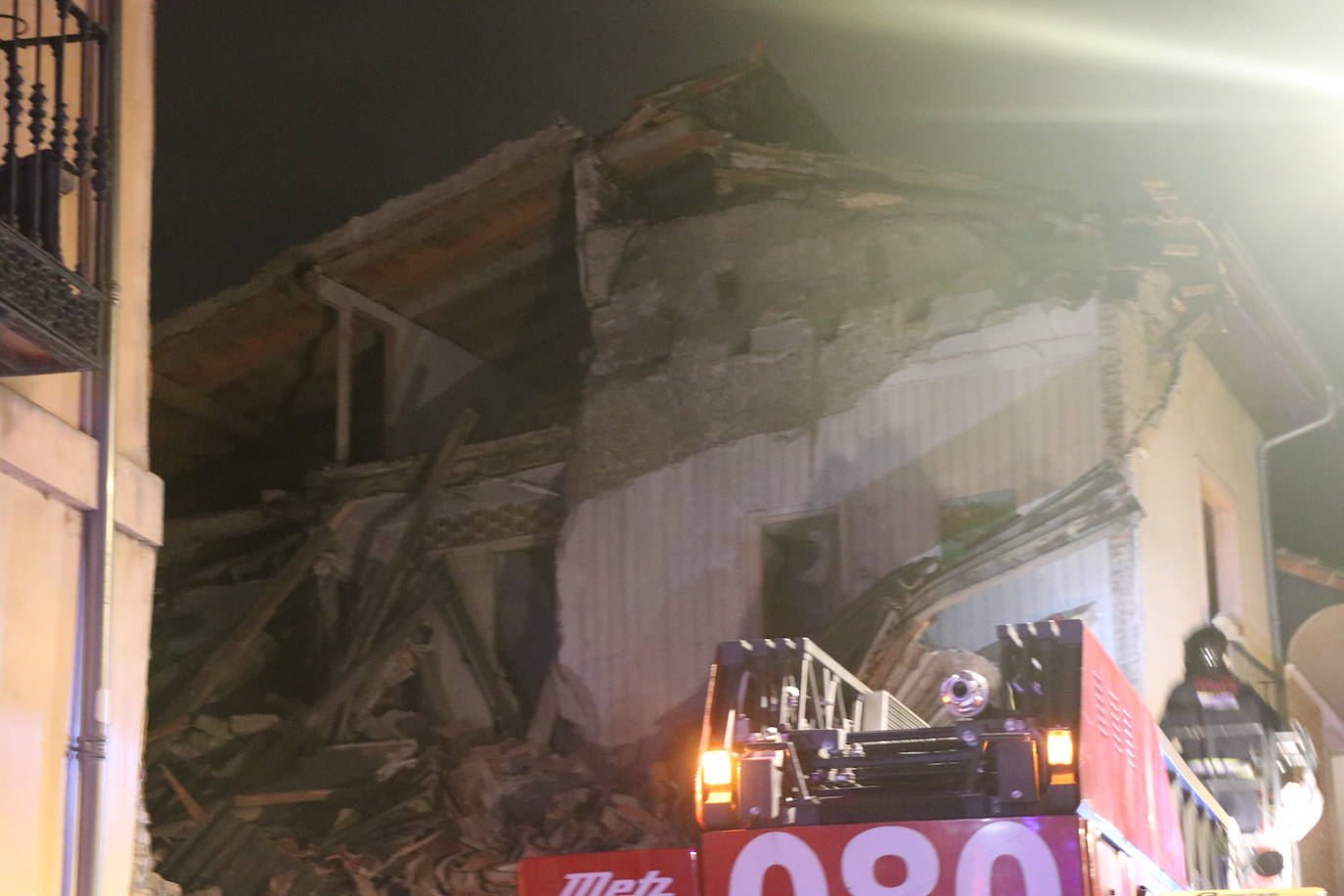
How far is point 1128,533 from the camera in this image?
12.2 m

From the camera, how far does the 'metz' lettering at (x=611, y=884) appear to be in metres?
5.99

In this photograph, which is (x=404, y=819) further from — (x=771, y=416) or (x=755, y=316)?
(x=755, y=316)

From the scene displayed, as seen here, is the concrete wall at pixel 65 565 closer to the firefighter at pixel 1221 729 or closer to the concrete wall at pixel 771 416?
the concrete wall at pixel 771 416

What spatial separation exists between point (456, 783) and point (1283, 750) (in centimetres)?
726

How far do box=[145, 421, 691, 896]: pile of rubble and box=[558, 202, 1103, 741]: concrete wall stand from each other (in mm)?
1027

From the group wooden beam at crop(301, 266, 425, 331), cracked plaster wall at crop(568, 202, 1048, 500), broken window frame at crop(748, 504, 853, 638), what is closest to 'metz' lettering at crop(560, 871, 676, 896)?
broken window frame at crop(748, 504, 853, 638)

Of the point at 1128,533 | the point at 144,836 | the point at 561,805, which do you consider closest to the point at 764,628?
the point at 561,805

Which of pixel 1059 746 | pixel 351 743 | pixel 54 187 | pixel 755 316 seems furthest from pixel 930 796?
pixel 351 743

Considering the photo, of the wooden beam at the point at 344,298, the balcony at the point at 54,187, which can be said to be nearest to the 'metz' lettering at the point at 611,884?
the balcony at the point at 54,187

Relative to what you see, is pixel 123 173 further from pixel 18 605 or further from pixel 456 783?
pixel 456 783

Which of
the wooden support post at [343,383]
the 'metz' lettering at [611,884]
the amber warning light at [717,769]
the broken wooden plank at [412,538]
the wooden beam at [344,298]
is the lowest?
the 'metz' lettering at [611,884]

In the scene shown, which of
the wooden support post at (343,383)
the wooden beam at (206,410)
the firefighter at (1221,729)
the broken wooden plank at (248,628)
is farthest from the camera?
the wooden beam at (206,410)

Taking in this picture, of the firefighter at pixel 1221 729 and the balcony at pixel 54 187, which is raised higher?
the balcony at pixel 54 187

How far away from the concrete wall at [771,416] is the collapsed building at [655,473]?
3 centimetres
